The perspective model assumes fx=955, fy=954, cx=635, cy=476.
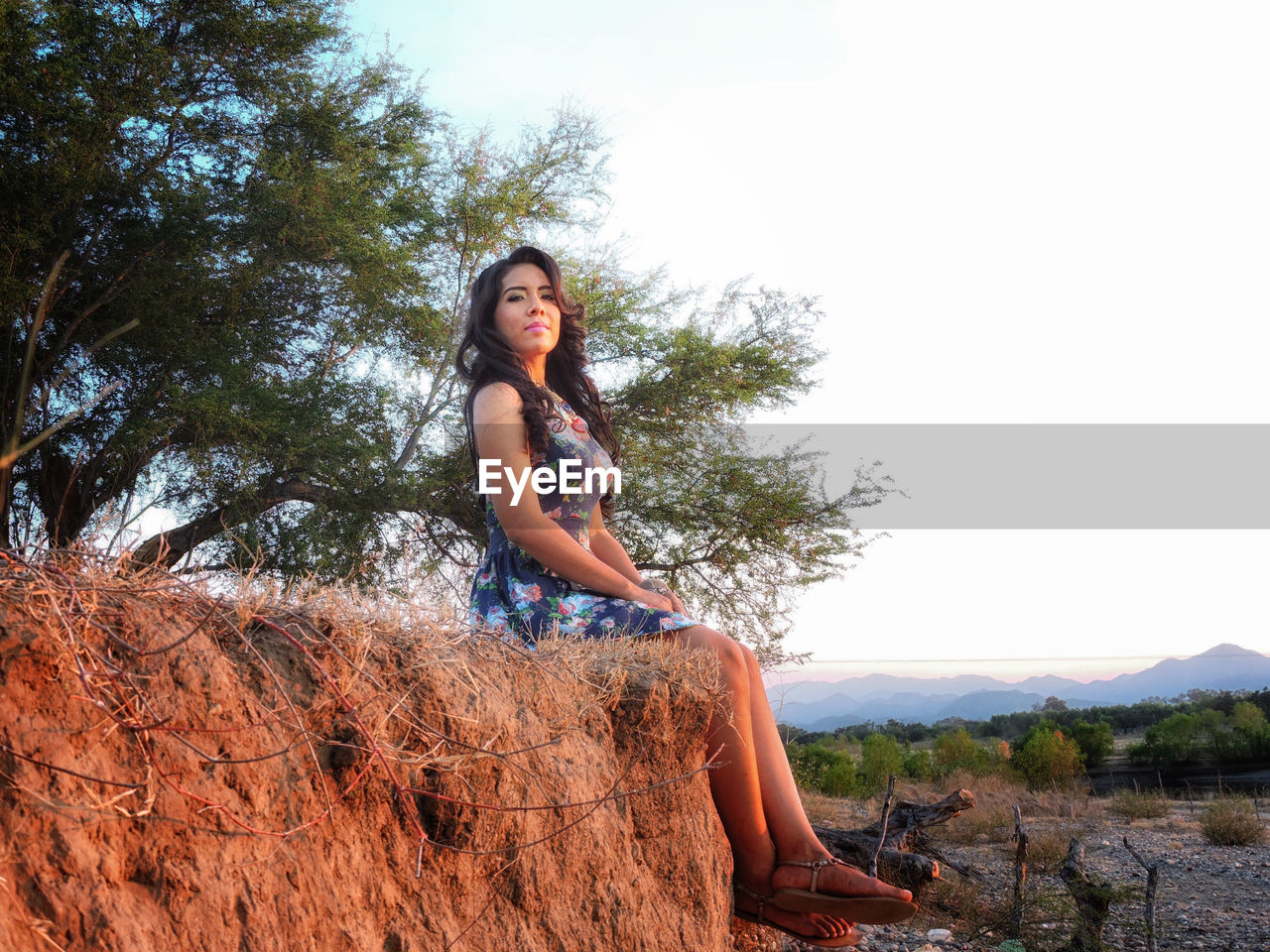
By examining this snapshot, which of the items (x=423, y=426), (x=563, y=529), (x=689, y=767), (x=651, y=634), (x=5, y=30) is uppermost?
(x=5, y=30)

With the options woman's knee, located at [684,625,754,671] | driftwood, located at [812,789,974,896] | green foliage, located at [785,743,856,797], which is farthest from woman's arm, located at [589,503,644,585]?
green foliage, located at [785,743,856,797]

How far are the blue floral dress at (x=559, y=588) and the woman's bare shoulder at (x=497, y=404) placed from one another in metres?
0.15

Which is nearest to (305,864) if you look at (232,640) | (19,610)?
(232,640)

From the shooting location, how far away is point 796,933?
3.06 metres

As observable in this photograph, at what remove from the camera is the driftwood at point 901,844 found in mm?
6043

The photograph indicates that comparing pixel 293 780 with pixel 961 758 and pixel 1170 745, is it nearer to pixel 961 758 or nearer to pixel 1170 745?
pixel 961 758

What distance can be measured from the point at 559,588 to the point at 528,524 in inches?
11.1

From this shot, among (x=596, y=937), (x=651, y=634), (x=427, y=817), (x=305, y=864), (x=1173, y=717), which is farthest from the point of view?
(x=1173, y=717)

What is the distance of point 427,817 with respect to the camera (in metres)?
2.09

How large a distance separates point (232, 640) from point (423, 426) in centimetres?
1054

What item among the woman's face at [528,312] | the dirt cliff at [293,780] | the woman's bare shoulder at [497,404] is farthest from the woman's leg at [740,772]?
the woman's face at [528,312]

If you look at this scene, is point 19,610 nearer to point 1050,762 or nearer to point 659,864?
point 659,864

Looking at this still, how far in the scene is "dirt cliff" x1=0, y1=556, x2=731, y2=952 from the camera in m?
1.42

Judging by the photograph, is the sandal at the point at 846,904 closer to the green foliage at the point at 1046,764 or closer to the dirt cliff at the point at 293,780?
the dirt cliff at the point at 293,780
